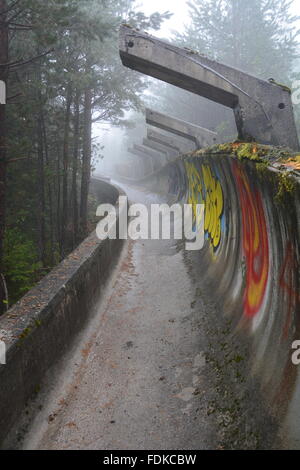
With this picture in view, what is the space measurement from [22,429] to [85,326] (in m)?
2.21

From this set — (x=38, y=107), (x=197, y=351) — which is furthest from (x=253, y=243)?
(x=38, y=107)

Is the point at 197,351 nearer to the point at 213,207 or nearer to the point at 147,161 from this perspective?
the point at 213,207

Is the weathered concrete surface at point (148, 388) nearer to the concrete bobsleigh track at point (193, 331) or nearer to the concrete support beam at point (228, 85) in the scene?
the concrete bobsleigh track at point (193, 331)

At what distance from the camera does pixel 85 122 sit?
17.2m

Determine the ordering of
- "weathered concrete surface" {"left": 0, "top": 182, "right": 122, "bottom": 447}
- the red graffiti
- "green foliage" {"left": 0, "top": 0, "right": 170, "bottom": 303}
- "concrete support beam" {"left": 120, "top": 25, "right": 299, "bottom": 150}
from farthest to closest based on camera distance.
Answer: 1. "green foliage" {"left": 0, "top": 0, "right": 170, "bottom": 303}
2. "concrete support beam" {"left": 120, "top": 25, "right": 299, "bottom": 150}
3. "weathered concrete surface" {"left": 0, "top": 182, "right": 122, "bottom": 447}
4. the red graffiti

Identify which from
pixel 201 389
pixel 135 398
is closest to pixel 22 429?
pixel 135 398

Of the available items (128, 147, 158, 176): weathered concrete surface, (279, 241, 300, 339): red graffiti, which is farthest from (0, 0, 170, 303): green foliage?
(128, 147, 158, 176): weathered concrete surface

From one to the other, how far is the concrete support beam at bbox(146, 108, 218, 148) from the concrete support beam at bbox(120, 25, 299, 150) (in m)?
7.08

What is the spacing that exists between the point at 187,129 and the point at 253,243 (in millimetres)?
11029

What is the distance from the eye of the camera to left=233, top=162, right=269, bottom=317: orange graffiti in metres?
4.05

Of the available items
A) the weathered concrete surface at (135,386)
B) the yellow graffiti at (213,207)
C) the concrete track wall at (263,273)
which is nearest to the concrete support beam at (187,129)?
the yellow graffiti at (213,207)

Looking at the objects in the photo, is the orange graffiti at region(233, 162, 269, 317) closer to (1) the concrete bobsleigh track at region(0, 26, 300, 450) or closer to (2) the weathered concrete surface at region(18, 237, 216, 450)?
(1) the concrete bobsleigh track at region(0, 26, 300, 450)

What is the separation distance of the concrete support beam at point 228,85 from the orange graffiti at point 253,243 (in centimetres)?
204

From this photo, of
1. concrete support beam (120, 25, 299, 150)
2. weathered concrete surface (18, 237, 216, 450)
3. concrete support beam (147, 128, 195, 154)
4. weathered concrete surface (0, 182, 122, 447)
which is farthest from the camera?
concrete support beam (147, 128, 195, 154)
